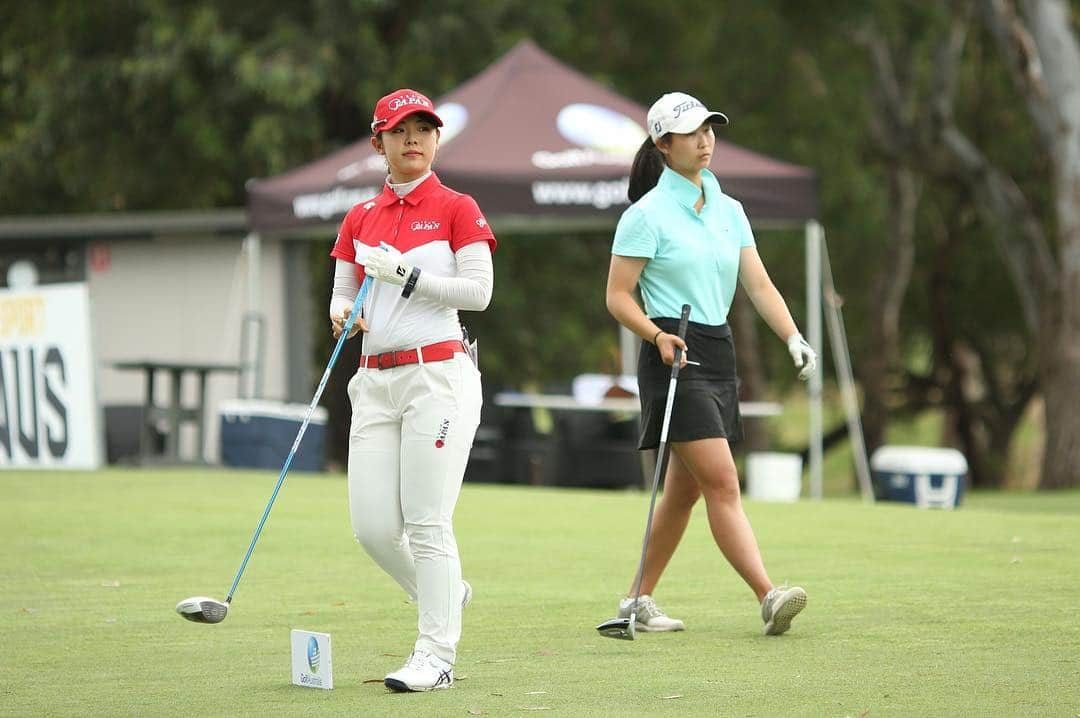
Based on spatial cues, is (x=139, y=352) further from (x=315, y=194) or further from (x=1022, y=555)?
(x=1022, y=555)

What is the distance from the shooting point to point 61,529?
10453mm

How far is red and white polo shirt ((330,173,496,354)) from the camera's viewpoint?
5891 mm

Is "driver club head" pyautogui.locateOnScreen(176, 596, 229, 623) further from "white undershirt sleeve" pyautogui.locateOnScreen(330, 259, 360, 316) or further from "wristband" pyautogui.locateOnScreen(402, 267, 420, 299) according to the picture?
"wristband" pyautogui.locateOnScreen(402, 267, 420, 299)

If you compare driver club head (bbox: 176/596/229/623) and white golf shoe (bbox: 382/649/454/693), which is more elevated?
driver club head (bbox: 176/596/229/623)

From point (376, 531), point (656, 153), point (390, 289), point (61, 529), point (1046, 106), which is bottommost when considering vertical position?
point (61, 529)

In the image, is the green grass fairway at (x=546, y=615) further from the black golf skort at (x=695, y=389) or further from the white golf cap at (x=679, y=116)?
the white golf cap at (x=679, y=116)

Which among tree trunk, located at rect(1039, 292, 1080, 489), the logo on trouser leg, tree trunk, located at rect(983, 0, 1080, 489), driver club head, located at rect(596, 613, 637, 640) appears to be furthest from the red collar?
tree trunk, located at rect(1039, 292, 1080, 489)

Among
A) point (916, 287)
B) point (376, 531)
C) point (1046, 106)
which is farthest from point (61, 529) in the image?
point (916, 287)

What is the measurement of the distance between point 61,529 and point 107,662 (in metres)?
4.21

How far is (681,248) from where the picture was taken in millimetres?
6895

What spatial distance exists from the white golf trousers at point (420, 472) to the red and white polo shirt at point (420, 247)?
98mm

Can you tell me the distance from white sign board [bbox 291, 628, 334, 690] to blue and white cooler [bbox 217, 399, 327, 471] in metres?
9.51

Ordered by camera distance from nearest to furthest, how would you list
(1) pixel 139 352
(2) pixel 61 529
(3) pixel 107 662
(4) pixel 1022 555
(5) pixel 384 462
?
(5) pixel 384 462, (3) pixel 107 662, (4) pixel 1022 555, (2) pixel 61 529, (1) pixel 139 352

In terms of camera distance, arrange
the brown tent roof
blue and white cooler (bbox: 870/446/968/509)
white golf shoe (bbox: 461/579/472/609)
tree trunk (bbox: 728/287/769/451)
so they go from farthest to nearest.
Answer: tree trunk (bbox: 728/287/769/451)
the brown tent roof
blue and white cooler (bbox: 870/446/968/509)
white golf shoe (bbox: 461/579/472/609)
